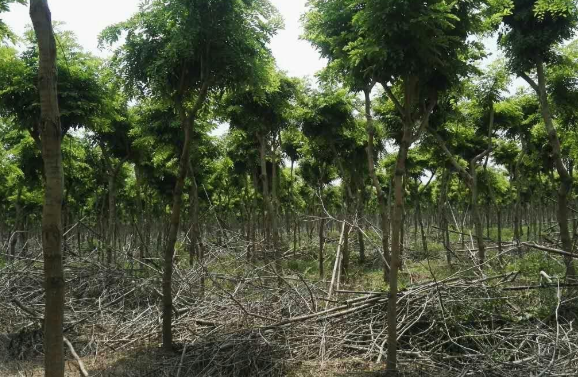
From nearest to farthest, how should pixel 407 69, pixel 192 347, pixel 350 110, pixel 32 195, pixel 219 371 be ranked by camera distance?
pixel 407 69
pixel 219 371
pixel 192 347
pixel 350 110
pixel 32 195

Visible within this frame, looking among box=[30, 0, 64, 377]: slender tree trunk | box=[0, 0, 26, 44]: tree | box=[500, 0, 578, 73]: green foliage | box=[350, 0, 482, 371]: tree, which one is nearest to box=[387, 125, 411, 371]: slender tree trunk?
box=[350, 0, 482, 371]: tree

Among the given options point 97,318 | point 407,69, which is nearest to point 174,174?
point 97,318

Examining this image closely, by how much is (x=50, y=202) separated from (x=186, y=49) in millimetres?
2901

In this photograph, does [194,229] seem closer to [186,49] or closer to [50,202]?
[186,49]

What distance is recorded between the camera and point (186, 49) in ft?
18.5

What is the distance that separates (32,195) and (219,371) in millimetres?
19068

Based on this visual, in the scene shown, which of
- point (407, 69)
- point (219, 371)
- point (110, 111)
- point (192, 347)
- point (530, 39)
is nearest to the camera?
point (407, 69)

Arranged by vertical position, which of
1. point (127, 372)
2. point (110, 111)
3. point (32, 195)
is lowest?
point (127, 372)

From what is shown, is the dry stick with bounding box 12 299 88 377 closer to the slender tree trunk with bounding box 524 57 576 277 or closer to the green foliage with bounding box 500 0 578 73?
the slender tree trunk with bounding box 524 57 576 277

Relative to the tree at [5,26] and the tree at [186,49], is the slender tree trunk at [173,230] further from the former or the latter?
the tree at [5,26]

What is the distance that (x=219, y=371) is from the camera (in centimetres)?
598

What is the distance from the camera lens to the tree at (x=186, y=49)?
5672 millimetres

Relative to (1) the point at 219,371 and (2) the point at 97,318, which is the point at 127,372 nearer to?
(1) the point at 219,371

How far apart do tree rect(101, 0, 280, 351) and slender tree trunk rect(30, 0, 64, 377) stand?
2204mm
